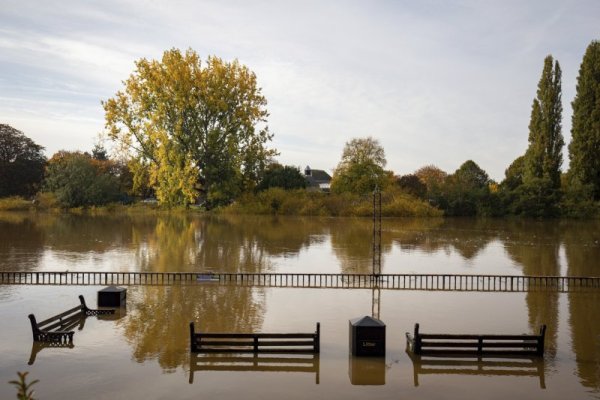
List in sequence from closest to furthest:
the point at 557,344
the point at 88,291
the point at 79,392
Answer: the point at 79,392 < the point at 557,344 < the point at 88,291

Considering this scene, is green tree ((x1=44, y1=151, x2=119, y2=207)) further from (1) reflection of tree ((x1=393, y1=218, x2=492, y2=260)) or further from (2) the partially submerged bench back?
(2) the partially submerged bench back

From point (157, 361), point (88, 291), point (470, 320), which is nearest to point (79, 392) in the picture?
point (157, 361)

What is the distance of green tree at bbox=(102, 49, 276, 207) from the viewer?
64.5 metres

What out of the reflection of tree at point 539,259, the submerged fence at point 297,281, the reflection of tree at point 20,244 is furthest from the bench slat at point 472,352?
the reflection of tree at point 20,244

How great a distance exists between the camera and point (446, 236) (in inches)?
1946

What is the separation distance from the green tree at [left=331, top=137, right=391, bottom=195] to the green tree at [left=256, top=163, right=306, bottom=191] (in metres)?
5.77

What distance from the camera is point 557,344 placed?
16.2m

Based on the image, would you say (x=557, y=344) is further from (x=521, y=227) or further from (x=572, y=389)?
(x=521, y=227)

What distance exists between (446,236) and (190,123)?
35.0m

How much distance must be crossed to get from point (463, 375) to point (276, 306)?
862 centimetres

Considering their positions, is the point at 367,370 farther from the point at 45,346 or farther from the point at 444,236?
the point at 444,236

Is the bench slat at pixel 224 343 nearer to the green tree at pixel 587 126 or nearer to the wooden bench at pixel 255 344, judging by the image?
the wooden bench at pixel 255 344

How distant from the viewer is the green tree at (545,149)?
70.8 metres

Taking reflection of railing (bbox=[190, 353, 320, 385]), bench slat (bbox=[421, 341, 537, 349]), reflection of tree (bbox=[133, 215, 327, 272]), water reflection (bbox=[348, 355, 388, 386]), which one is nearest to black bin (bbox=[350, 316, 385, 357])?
water reflection (bbox=[348, 355, 388, 386])
